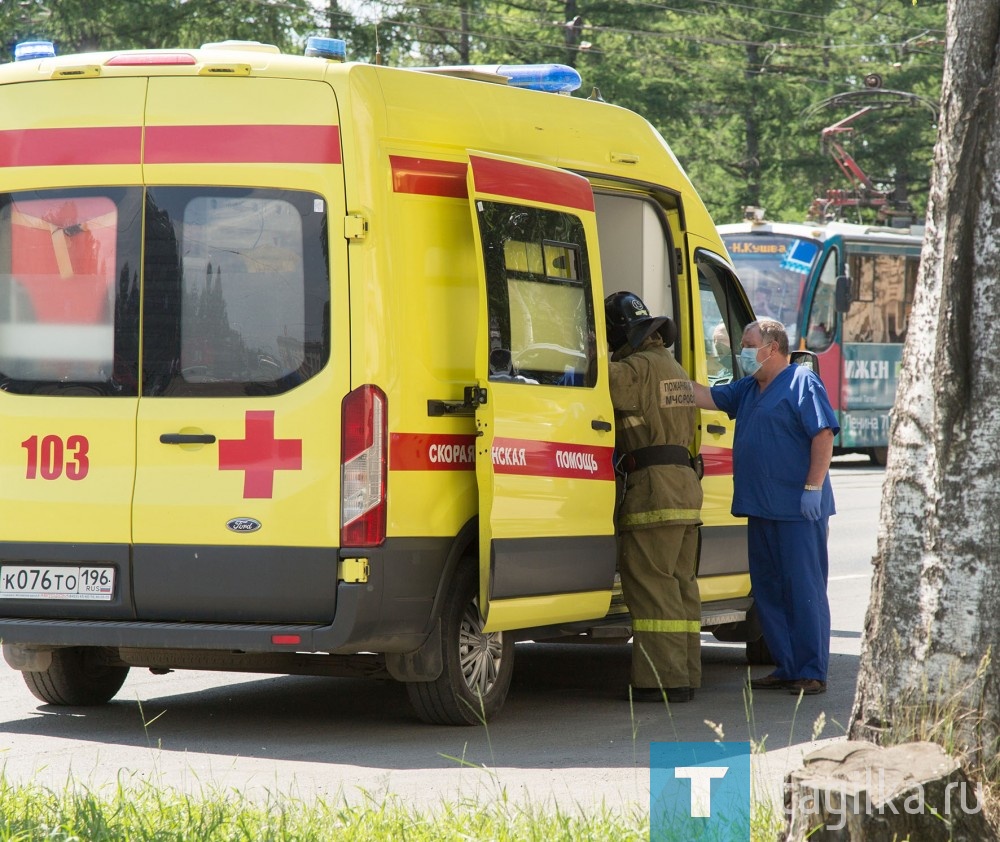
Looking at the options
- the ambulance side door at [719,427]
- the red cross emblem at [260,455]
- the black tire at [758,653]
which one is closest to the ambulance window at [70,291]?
the red cross emblem at [260,455]

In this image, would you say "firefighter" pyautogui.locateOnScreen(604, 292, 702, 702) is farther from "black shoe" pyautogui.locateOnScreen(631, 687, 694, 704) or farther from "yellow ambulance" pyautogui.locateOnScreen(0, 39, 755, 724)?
"yellow ambulance" pyautogui.locateOnScreen(0, 39, 755, 724)

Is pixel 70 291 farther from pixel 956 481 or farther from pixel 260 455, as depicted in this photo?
pixel 956 481

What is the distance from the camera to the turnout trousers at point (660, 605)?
7.70 metres

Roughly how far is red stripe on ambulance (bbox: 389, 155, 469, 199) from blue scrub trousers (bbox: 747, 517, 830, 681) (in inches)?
96.9

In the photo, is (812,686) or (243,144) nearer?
(243,144)

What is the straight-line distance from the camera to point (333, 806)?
17.0ft

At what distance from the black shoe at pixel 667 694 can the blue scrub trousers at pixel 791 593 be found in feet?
1.99

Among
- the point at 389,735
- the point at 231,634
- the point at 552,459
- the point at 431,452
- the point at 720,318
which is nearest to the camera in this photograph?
the point at 231,634

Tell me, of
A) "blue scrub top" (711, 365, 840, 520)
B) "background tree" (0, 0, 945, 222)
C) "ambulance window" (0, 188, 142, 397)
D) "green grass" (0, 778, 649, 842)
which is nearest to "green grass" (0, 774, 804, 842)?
"green grass" (0, 778, 649, 842)

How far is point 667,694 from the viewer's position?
7840 mm

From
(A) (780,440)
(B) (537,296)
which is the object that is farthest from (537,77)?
(A) (780,440)

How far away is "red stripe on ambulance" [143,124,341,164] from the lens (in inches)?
254

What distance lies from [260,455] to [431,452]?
0.67 metres

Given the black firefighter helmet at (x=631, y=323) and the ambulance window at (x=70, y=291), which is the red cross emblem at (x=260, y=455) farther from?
the black firefighter helmet at (x=631, y=323)
